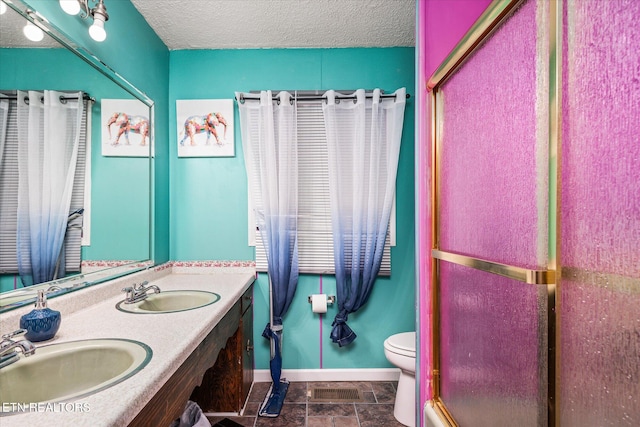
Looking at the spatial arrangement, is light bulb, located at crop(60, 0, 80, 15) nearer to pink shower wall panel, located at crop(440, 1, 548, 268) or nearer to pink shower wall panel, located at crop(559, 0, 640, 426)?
pink shower wall panel, located at crop(440, 1, 548, 268)

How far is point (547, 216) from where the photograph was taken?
2.06ft

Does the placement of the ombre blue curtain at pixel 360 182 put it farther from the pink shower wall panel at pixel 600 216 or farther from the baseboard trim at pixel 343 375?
the pink shower wall panel at pixel 600 216

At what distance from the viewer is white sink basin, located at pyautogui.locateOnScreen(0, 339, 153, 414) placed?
896mm

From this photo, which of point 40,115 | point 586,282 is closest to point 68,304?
point 40,115

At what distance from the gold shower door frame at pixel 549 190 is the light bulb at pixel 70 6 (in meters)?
1.60

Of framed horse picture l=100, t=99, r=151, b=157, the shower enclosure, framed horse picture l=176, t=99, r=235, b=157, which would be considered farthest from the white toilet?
framed horse picture l=100, t=99, r=151, b=157

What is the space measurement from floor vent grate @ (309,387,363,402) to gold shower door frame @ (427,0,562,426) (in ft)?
3.89

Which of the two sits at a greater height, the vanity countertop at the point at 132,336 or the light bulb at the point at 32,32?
the light bulb at the point at 32,32

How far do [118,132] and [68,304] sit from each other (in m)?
0.97

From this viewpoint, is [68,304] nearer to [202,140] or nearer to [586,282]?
[202,140]

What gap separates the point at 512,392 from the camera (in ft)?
2.47

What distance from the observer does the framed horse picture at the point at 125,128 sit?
1.68 meters

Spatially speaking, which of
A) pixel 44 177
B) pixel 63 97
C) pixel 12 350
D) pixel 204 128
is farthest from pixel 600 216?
pixel 204 128

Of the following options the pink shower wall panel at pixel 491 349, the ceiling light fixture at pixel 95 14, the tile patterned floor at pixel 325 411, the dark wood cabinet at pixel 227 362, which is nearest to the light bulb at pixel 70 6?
the ceiling light fixture at pixel 95 14
